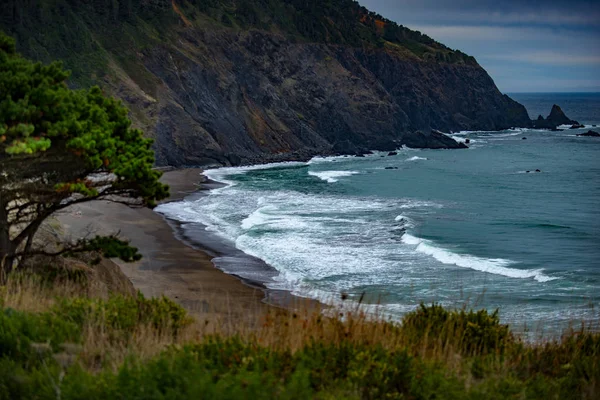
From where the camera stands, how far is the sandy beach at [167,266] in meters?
20.9

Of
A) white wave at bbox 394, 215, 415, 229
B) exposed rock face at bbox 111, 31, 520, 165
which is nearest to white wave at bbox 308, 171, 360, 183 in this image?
exposed rock face at bbox 111, 31, 520, 165

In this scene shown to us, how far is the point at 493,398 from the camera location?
631cm

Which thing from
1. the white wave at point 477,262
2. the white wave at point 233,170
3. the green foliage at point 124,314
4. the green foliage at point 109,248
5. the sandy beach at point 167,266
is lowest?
the white wave at point 477,262

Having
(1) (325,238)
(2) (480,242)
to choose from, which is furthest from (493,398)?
(2) (480,242)

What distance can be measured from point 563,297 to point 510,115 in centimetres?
13219

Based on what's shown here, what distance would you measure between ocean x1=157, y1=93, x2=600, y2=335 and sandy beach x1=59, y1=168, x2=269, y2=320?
1.50m

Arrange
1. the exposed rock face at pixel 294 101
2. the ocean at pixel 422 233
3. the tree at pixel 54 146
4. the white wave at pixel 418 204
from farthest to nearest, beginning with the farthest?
the exposed rock face at pixel 294 101, the white wave at pixel 418 204, the ocean at pixel 422 233, the tree at pixel 54 146

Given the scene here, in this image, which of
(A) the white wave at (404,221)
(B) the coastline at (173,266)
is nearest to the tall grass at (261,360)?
(B) the coastline at (173,266)

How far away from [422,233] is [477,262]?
244 inches

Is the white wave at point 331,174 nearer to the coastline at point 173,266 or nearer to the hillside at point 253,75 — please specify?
the hillside at point 253,75

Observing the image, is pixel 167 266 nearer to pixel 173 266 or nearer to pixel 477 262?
pixel 173 266

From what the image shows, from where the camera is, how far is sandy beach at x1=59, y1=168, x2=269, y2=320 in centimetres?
2088

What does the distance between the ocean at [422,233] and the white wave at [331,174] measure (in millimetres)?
112

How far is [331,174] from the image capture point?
6675cm
